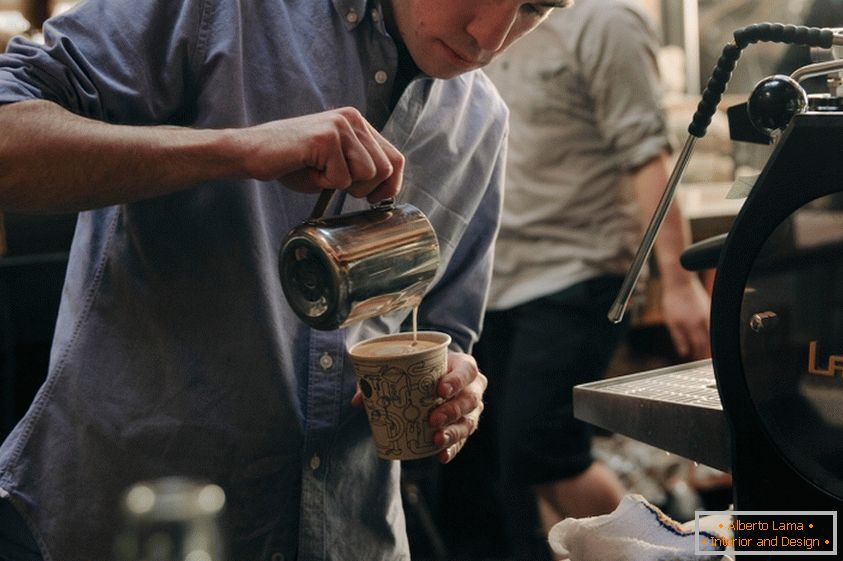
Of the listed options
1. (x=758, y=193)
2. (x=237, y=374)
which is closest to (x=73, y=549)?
(x=237, y=374)

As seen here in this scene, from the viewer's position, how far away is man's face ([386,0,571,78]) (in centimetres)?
118

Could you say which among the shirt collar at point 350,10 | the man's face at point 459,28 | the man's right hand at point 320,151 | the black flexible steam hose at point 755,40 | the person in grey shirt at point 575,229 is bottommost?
the person in grey shirt at point 575,229

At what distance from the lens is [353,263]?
0.97m

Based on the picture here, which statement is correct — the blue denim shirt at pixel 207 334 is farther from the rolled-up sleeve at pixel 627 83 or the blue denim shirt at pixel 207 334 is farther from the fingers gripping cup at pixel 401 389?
the rolled-up sleeve at pixel 627 83

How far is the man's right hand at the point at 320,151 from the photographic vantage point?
973 millimetres

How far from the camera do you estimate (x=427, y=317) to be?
1.44m

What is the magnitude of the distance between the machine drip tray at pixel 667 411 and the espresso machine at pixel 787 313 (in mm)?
17

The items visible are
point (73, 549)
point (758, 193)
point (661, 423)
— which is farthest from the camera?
point (73, 549)

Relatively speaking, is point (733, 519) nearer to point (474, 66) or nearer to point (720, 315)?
point (720, 315)

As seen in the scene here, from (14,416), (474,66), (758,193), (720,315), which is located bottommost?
(14,416)

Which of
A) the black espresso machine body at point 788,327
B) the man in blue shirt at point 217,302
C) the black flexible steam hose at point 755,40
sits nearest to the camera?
the black espresso machine body at point 788,327

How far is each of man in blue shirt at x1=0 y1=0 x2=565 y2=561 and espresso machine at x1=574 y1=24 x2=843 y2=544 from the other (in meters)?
0.34

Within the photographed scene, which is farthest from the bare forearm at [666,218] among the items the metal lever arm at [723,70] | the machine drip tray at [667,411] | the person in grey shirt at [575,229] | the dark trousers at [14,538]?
the dark trousers at [14,538]

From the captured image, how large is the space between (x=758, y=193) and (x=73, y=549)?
0.88 m
